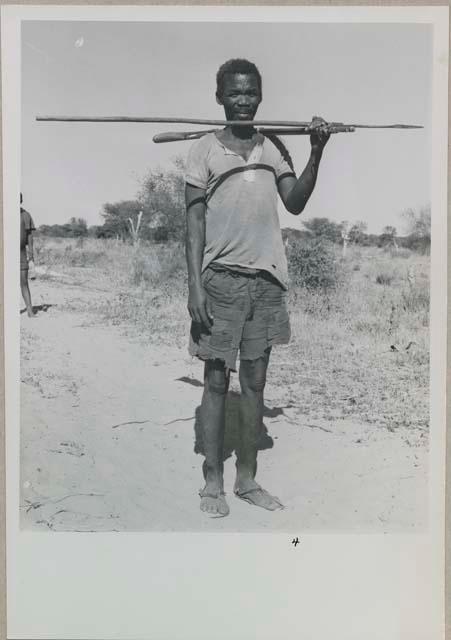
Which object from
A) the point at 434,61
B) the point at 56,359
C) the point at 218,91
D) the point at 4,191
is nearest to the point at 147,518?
the point at 56,359

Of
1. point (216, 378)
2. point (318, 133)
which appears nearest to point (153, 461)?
point (216, 378)

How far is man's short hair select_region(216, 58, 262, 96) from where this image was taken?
3.59 metres

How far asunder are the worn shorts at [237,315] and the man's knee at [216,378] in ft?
0.22

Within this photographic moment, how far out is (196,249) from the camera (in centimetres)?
365

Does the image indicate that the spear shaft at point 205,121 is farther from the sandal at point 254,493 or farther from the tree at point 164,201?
the sandal at point 254,493

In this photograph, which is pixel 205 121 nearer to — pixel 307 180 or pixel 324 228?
pixel 307 180

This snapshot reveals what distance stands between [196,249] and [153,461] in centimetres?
119

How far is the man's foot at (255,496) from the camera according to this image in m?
3.93

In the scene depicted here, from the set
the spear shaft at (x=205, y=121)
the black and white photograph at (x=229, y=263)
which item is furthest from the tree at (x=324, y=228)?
the spear shaft at (x=205, y=121)

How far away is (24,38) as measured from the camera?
12.6ft

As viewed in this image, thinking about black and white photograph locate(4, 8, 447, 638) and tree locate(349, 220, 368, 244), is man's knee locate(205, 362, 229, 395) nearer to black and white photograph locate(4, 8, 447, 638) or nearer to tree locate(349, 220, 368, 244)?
black and white photograph locate(4, 8, 447, 638)

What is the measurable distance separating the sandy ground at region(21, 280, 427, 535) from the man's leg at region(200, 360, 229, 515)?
80 millimetres

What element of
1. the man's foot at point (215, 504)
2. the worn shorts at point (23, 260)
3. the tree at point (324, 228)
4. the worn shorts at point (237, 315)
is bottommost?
the man's foot at point (215, 504)

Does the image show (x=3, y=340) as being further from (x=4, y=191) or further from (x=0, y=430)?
(x=4, y=191)
